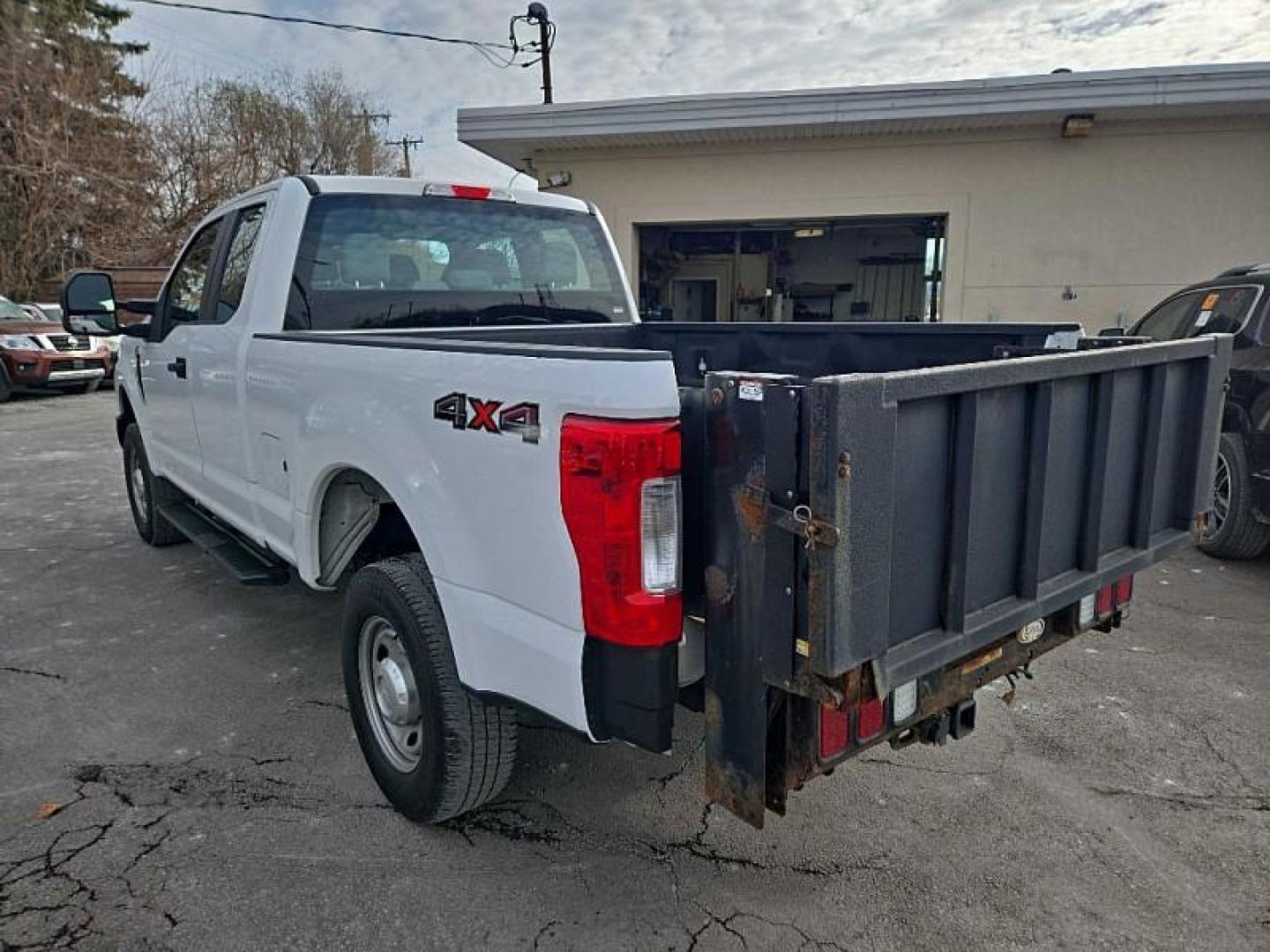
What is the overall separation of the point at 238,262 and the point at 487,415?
259cm

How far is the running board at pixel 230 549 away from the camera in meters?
3.87

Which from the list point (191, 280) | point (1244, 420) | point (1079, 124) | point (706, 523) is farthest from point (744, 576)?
point (1079, 124)

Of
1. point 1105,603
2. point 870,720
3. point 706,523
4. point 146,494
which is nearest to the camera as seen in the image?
point 706,523

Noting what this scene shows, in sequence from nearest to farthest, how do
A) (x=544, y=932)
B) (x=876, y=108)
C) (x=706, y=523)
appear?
(x=706, y=523)
(x=544, y=932)
(x=876, y=108)

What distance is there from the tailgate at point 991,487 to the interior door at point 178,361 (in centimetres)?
387

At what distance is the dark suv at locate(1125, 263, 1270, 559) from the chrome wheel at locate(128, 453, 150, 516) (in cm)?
708

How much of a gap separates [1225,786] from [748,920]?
1966mm

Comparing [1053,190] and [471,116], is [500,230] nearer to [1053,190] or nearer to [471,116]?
[471,116]

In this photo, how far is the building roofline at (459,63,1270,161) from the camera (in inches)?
374

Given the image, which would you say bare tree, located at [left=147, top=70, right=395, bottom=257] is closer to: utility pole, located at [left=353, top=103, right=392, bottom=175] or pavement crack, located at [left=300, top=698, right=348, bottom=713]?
utility pole, located at [left=353, top=103, right=392, bottom=175]

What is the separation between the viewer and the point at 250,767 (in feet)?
10.5

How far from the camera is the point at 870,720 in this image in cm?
206

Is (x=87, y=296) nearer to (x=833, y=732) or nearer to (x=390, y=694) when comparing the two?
(x=390, y=694)

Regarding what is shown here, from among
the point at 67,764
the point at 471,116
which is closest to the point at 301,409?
the point at 67,764
